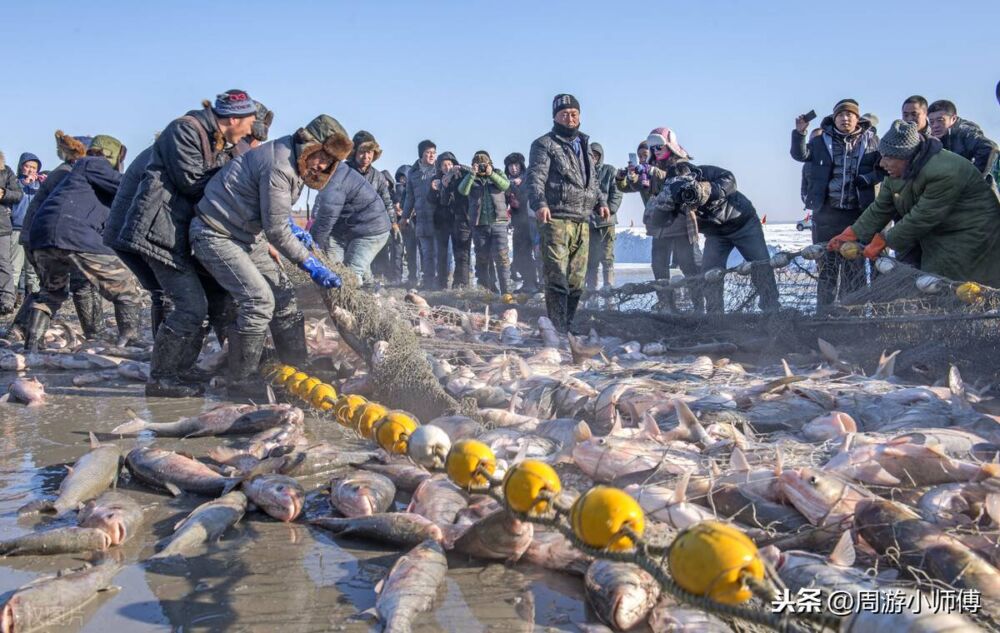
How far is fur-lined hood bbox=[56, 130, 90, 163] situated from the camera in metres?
8.66

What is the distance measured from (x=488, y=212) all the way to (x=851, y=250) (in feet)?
25.2

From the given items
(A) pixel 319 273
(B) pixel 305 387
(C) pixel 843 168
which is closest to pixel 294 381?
(B) pixel 305 387

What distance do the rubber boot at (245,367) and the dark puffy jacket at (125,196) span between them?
1.20 metres

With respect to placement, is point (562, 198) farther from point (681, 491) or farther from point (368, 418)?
point (681, 491)

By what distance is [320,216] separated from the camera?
9.98m

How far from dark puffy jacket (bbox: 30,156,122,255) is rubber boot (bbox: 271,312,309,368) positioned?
274 cm

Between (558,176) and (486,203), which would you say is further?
(486,203)

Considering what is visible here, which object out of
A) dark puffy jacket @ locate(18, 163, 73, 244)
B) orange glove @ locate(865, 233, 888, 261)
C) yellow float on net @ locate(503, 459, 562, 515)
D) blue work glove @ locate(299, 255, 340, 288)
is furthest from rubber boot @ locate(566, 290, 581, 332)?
yellow float on net @ locate(503, 459, 562, 515)

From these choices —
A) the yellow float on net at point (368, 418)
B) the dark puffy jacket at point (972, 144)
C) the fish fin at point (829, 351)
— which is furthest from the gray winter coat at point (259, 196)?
the dark puffy jacket at point (972, 144)

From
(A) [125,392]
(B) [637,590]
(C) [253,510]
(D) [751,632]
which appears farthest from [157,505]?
(A) [125,392]

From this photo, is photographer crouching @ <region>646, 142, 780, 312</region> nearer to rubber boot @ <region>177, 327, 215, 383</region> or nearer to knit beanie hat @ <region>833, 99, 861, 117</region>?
knit beanie hat @ <region>833, 99, 861, 117</region>

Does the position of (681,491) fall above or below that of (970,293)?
below

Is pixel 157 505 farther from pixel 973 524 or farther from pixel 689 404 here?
pixel 973 524

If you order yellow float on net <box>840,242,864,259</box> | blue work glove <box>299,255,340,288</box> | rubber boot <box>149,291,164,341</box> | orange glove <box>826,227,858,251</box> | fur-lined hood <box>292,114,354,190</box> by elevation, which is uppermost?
fur-lined hood <box>292,114,354,190</box>
